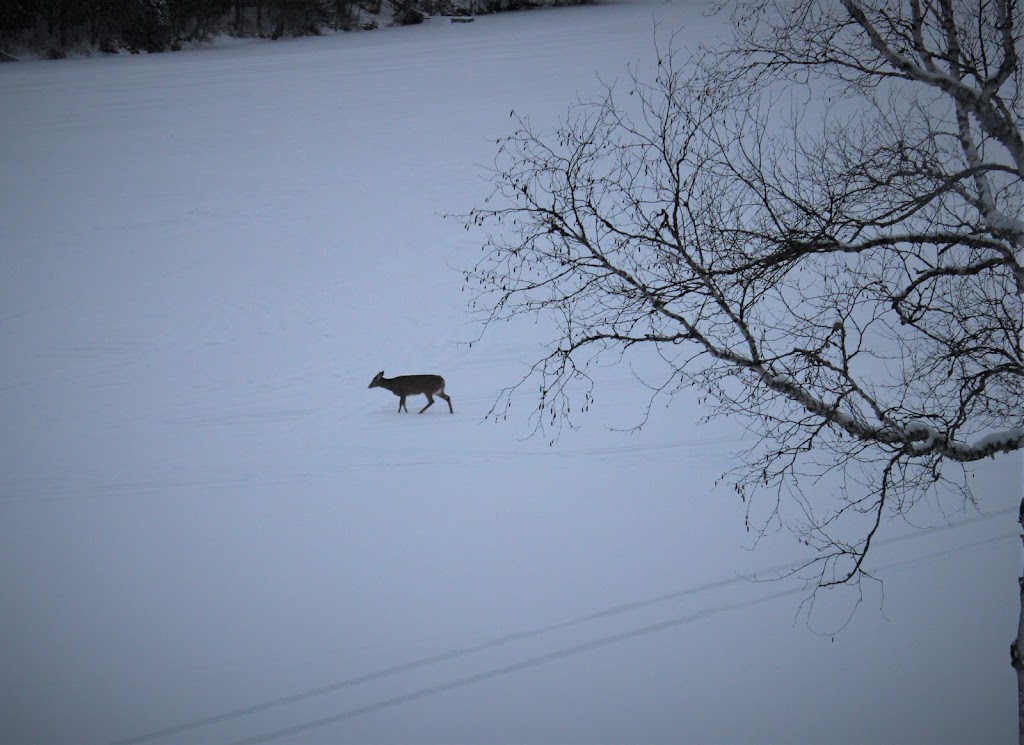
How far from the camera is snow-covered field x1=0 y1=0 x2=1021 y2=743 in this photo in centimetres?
645

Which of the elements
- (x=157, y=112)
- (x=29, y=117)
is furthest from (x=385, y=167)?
(x=29, y=117)

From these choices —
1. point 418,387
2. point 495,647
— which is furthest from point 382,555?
point 418,387

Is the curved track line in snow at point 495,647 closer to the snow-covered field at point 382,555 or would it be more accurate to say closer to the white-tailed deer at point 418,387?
the snow-covered field at point 382,555

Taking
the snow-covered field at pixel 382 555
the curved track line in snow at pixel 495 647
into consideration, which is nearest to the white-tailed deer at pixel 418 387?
the snow-covered field at pixel 382 555

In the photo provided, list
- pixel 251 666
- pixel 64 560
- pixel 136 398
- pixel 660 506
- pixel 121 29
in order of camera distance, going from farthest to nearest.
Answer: pixel 121 29
pixel 136 398
pixel 660 506
pixel 64 560
pixel 251 666

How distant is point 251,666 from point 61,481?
479cm

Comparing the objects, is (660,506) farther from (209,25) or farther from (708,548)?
(209,25)

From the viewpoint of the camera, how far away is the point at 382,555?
8.20m

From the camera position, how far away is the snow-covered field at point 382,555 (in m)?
6.45

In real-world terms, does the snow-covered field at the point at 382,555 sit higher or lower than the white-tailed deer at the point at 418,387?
lower

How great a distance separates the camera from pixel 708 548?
8.33m

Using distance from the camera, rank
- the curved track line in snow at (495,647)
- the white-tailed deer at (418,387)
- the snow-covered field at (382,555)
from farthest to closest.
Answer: the white-tailed deer at (418,387) < the snow-covered field at (382,555) < the curved track line in snow at (495,647)

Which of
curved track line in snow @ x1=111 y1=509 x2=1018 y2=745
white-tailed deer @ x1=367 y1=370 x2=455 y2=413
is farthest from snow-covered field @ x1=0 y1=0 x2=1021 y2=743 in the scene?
white-tailed deer @ x1=367 y1=370 x2=455 y2=413

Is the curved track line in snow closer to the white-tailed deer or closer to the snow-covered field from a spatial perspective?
the snow-covered field
